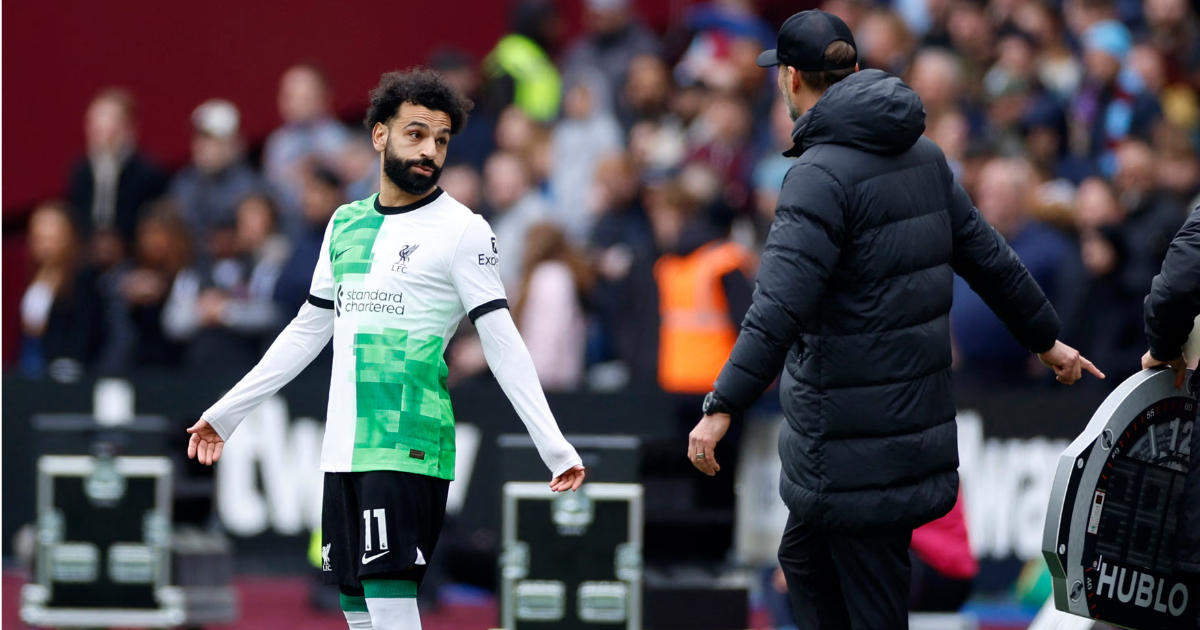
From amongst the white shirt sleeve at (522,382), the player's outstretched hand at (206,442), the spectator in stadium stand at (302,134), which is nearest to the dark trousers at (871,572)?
the white shirt sleeve at (522,382)

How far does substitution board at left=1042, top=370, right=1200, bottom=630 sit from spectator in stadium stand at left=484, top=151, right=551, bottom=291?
684 centimetres

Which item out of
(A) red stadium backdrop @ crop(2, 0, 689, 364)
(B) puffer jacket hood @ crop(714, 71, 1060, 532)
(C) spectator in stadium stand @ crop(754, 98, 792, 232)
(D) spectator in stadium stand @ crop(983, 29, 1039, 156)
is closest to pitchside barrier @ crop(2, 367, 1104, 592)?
(C) spectator in stadium stand @ crop(754, 98, 792, 232)

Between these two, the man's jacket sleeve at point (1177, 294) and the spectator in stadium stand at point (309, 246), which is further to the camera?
the spectator in stadium stand at point (309, 246)

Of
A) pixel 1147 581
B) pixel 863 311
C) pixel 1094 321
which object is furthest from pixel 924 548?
pixel 1094 321

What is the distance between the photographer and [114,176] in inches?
572

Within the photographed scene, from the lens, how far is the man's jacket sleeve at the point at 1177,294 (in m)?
6.11

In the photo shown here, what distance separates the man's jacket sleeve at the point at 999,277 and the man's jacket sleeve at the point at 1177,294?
13.9 inches

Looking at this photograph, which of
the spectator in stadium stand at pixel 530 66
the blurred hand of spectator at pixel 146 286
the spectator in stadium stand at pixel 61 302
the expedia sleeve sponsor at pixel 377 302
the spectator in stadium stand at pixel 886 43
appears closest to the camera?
the expedia sleeve sponsor at pixel 377 302

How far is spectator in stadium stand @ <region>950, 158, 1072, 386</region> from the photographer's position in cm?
1152

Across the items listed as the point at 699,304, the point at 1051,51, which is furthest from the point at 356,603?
the point at 1051,51

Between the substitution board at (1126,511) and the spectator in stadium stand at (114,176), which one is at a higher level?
the spectator in stadium stand at (114,176)

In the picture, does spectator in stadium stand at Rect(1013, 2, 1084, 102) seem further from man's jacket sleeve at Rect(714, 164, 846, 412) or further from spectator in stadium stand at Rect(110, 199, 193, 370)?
man's jacket sleeve at Rect(714, 164, 846, 412)

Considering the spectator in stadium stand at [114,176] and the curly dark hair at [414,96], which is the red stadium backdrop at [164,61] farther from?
the curly dark hair at [414,96]

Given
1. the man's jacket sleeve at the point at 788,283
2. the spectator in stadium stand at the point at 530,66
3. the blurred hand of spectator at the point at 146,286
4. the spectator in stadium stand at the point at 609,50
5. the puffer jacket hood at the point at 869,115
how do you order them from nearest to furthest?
the man's jacket sleeve at the point at 788,283, the puffer jacket hood at the point at 869,115, the blurred hand of spectator at the point at 146,286, the spectator in stadium stand at the point at 609,50, the spectator in stadium stand at the point at 530,66
